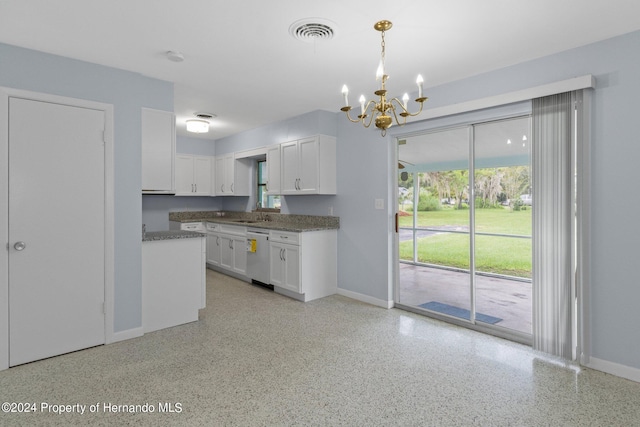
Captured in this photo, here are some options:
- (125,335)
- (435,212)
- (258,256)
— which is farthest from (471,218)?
(125,335)

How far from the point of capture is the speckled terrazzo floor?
2158 mm

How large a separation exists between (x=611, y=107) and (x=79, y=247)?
14.8ft

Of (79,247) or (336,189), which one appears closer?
(79,247)

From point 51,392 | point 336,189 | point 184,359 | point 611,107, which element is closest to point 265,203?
point 336,189

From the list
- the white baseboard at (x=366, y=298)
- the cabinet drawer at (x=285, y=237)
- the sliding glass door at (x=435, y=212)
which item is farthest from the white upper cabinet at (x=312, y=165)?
the white baseboard at (x=366, y=298)

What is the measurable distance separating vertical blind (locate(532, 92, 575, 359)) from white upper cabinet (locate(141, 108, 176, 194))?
351cm

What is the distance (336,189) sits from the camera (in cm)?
496

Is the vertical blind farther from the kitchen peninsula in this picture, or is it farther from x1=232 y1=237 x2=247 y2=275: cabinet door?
x1=232 y1=237 x2=247 y2=275: cabinet door

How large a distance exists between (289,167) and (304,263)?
4.99 feet

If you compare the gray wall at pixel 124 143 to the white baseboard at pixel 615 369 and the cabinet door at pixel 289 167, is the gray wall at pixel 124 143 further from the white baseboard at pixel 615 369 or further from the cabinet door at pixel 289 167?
the white baseboard at pixel 615 369

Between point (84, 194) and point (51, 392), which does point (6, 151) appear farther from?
point (51, 392)

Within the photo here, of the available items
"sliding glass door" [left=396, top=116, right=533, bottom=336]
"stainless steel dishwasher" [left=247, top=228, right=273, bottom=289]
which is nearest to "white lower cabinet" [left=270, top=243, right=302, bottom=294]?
"stainless steel dishwasher" [left=247, top=228, right=273, bottom=289]

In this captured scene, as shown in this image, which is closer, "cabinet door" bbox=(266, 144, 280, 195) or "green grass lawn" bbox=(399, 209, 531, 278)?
"green grass lawn" bbox=(399, 209, 531, 278)

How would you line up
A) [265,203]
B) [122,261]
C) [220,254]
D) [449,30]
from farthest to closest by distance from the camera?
[265,203] < [220,254] < [122,261] < [449,30]
